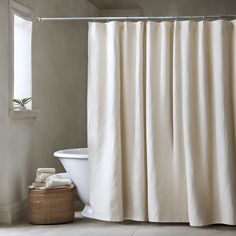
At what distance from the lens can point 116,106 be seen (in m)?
4.08

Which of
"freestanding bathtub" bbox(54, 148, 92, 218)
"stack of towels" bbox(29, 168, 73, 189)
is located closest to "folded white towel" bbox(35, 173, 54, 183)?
"stack of towels" bbox(29, 168, 73, 189)

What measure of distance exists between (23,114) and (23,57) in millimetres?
559

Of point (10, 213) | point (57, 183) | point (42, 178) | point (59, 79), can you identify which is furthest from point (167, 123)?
point (59, 79)

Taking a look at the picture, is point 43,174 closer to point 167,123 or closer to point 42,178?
point 42,178

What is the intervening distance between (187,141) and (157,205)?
0.55m

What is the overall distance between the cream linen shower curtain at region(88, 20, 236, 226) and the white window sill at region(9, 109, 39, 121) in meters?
0.66

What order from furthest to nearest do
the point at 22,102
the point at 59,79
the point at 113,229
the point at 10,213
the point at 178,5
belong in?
1. the point at 178,5
2. the point at 59,79
3. the point at 22,102
4. the point at 10,213
5. the point at 113,229

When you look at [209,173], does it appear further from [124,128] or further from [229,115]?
[124,128]

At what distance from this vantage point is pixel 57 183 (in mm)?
4285

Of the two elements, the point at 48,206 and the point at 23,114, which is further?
the point at 23,114

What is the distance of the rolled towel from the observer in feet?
13.9

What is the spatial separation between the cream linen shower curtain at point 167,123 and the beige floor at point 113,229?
74mm

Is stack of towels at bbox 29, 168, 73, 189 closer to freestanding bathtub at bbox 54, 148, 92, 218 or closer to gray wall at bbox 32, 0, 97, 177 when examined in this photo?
freestanding bathtub at bbox 54, 148, 92, 218

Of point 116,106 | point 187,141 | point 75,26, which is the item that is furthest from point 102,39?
point 75,26
